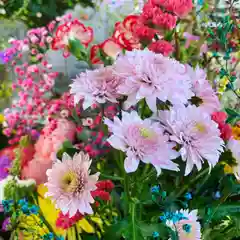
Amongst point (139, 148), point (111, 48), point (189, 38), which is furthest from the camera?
point (189, 38)

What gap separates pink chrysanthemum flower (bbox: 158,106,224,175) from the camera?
383 mm

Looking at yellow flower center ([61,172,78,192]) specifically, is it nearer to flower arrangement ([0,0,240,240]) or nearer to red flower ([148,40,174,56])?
flower arrangement ([0,0,240,240])

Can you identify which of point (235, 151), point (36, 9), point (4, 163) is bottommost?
point (4, 163)

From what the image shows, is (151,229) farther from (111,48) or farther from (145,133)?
(111,48)

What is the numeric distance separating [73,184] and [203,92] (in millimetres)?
164

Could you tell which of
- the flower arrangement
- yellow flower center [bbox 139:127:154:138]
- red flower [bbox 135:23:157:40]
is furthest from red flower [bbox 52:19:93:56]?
yellow flower center [bbox 139:127:154:138]

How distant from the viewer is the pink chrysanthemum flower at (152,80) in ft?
1.28

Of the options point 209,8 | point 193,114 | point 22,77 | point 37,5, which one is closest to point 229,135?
point 193,114

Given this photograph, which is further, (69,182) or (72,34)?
(72,34)

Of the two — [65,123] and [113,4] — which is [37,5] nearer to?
[113,4]

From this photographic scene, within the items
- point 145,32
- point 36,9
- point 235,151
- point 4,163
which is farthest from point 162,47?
point 36,9

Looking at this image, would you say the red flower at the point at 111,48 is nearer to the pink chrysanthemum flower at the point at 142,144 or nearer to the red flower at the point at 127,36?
the red flower at the point at 127,36

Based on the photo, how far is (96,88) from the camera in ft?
1.39

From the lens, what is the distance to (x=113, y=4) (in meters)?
0.82
